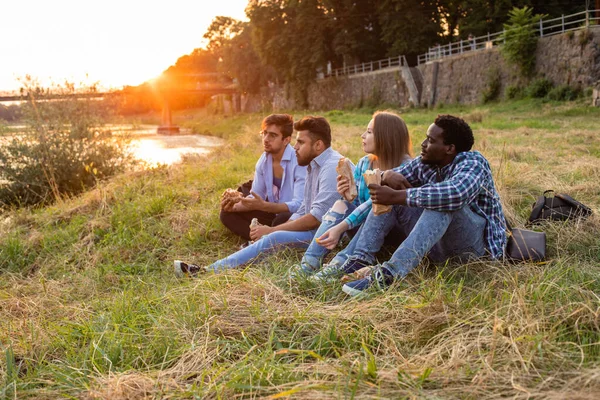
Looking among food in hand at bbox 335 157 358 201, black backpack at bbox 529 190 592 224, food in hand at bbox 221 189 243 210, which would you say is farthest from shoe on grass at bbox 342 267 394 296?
food in hand at bbox 221 189 243 210

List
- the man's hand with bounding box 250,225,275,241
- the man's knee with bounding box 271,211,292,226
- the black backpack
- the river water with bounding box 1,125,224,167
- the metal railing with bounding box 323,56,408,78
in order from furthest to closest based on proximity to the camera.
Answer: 1. the metal railing with bounding box 323,56,408,78
2. the river water with bounding box 1,125,224,167
3. the man's knee with bounding box 271,211,292,226
4. the man's hand with bounding box 250,225,275,241
5. the black backpack

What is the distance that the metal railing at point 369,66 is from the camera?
3509cm

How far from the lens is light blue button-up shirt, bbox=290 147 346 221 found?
14.6 ft

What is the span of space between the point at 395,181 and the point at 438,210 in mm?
441

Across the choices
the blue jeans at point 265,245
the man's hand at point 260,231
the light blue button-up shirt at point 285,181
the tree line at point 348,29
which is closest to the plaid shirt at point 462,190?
the blue jeans at point 265,245

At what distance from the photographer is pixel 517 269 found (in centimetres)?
340

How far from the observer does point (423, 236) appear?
11.0ft

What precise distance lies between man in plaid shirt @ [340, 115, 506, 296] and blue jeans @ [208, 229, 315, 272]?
808 millimetres

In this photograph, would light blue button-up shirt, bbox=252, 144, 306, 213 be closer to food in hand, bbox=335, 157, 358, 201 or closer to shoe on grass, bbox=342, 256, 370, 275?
food in hand, bbox=335, 157, 358, 201

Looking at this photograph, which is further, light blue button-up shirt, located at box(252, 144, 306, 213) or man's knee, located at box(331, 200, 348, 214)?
light blue button-up shirt, located at box(252, 144, 306, 213)

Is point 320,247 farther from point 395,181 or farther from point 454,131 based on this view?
point 454,131

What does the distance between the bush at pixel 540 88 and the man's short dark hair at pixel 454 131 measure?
1926 centimetres

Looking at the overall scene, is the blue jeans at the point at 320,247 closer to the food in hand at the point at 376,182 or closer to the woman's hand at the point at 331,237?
the woman's hand at the point at 331,237

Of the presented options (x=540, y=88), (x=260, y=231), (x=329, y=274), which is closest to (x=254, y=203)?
(x=260, y=231)
